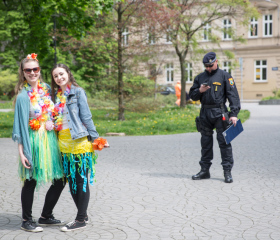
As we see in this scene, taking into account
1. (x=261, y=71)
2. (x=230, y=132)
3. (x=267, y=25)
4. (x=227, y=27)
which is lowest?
(x=230, y=132)

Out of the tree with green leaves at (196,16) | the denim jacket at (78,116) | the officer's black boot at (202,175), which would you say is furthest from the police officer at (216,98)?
the tree with green leaves at (196,16)

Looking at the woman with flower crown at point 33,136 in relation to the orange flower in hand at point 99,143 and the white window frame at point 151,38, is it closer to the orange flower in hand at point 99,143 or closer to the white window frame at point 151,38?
the orange flower in hand at point 99,143

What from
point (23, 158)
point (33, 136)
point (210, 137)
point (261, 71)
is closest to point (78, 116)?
point (33, 136)

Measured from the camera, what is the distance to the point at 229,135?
714 cm

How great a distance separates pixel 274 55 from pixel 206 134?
40.3 meters

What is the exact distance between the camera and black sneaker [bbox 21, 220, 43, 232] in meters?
4.79

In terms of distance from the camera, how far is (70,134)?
4.82 m

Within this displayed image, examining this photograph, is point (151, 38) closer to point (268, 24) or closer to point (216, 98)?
point (216, 98)

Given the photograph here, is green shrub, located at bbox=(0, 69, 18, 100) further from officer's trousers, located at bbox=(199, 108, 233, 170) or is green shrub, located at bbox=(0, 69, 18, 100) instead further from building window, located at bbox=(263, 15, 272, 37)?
officer's trousers, located at bbox=(199, 108, 233, 170)

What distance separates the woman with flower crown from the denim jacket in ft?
0.67

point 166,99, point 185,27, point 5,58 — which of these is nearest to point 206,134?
point 185,27

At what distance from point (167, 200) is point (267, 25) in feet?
140

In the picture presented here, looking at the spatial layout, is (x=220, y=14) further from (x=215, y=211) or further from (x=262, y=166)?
(x=215, y=211)

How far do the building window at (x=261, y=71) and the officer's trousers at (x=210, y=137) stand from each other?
133 ft
